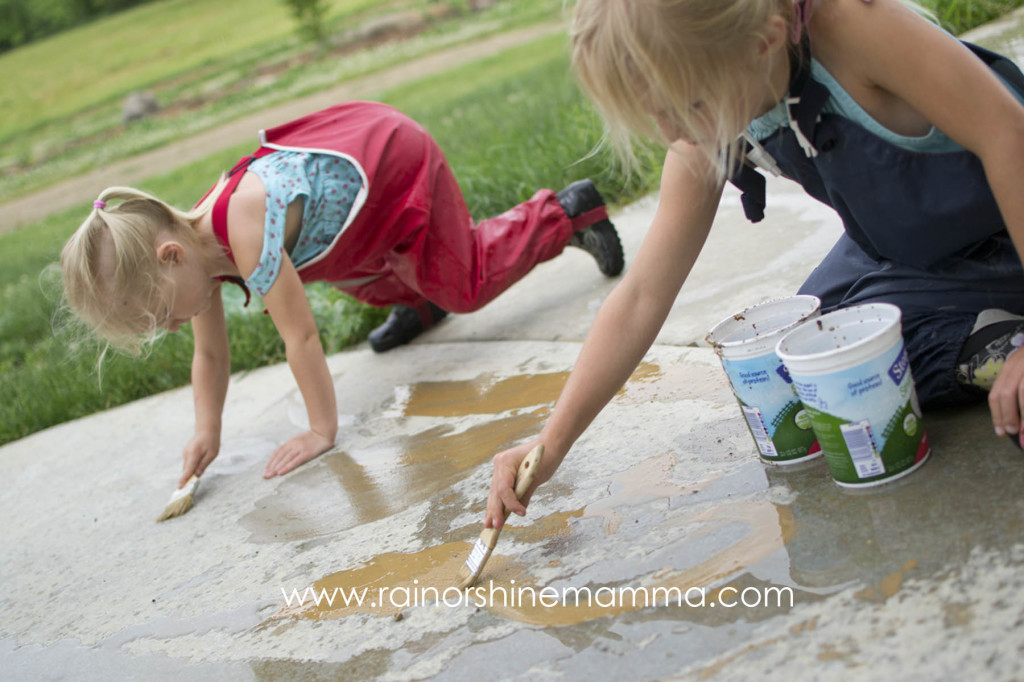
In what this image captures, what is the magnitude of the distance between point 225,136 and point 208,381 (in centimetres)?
1055

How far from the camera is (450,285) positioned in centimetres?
301

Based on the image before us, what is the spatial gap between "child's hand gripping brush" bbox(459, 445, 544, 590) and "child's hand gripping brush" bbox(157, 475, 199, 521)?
3.64ft

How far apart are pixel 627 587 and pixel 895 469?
0.46 metres

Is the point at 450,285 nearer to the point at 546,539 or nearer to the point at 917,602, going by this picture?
the point at 546,539

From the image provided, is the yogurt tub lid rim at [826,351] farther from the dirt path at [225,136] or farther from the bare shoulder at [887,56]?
the dirt path at [225,136]

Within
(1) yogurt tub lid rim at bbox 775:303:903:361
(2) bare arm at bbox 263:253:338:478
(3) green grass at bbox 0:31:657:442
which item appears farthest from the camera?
(3) green grass at bbox 0:31:657:442

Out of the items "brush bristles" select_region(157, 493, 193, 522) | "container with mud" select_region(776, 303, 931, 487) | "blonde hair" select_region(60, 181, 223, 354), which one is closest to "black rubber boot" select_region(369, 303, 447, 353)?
"blonde hair" select_region(60, 181, 223, 354)

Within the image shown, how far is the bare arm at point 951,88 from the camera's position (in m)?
1.37

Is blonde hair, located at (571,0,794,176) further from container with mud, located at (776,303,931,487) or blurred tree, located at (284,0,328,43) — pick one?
blurred tree, located at (284,0,328,43)

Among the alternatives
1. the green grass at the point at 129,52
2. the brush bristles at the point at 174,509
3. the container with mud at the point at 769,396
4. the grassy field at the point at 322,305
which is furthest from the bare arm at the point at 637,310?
the green grass at the point at 129,52

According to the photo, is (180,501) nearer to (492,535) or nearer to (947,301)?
(492,535)

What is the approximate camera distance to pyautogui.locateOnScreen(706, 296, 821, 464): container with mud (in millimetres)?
1637

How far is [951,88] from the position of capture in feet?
4.50

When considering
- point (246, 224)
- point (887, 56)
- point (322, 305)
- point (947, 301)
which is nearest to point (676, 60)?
point (887, 56)
